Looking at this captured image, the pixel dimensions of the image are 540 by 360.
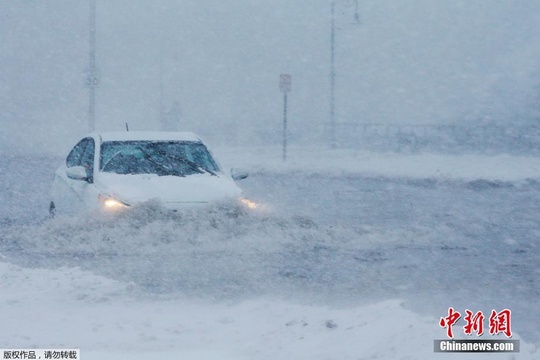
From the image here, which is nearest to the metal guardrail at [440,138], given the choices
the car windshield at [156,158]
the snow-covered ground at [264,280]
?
the snow-covered ground at [264,280]

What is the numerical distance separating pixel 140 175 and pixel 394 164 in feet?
68.3

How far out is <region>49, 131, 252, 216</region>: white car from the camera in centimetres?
1042

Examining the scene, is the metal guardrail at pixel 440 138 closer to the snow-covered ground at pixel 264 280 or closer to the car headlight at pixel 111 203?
the snow-covered ground at pixel 264 280

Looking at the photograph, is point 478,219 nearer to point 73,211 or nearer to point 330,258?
point 330,258

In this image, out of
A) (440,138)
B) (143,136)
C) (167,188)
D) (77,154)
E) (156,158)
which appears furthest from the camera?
(440,138)

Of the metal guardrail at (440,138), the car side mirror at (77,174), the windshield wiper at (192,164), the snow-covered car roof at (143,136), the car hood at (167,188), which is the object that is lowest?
the car hood at (167,188)

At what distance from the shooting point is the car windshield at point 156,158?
1127cm

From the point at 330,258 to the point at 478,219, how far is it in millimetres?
5369

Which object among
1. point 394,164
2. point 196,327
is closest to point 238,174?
point 196,327

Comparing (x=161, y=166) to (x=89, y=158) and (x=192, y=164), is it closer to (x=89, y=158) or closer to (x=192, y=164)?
(x=192, y=164)

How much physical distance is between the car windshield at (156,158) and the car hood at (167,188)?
0.26 meters

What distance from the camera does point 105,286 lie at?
8.09 m

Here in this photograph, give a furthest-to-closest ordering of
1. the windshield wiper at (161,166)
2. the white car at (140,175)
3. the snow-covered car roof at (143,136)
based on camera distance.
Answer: the snow-covered car roof at (143,136), the windshield wiper at (161,166), the white car at (140,175)

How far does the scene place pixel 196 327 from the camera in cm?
665
